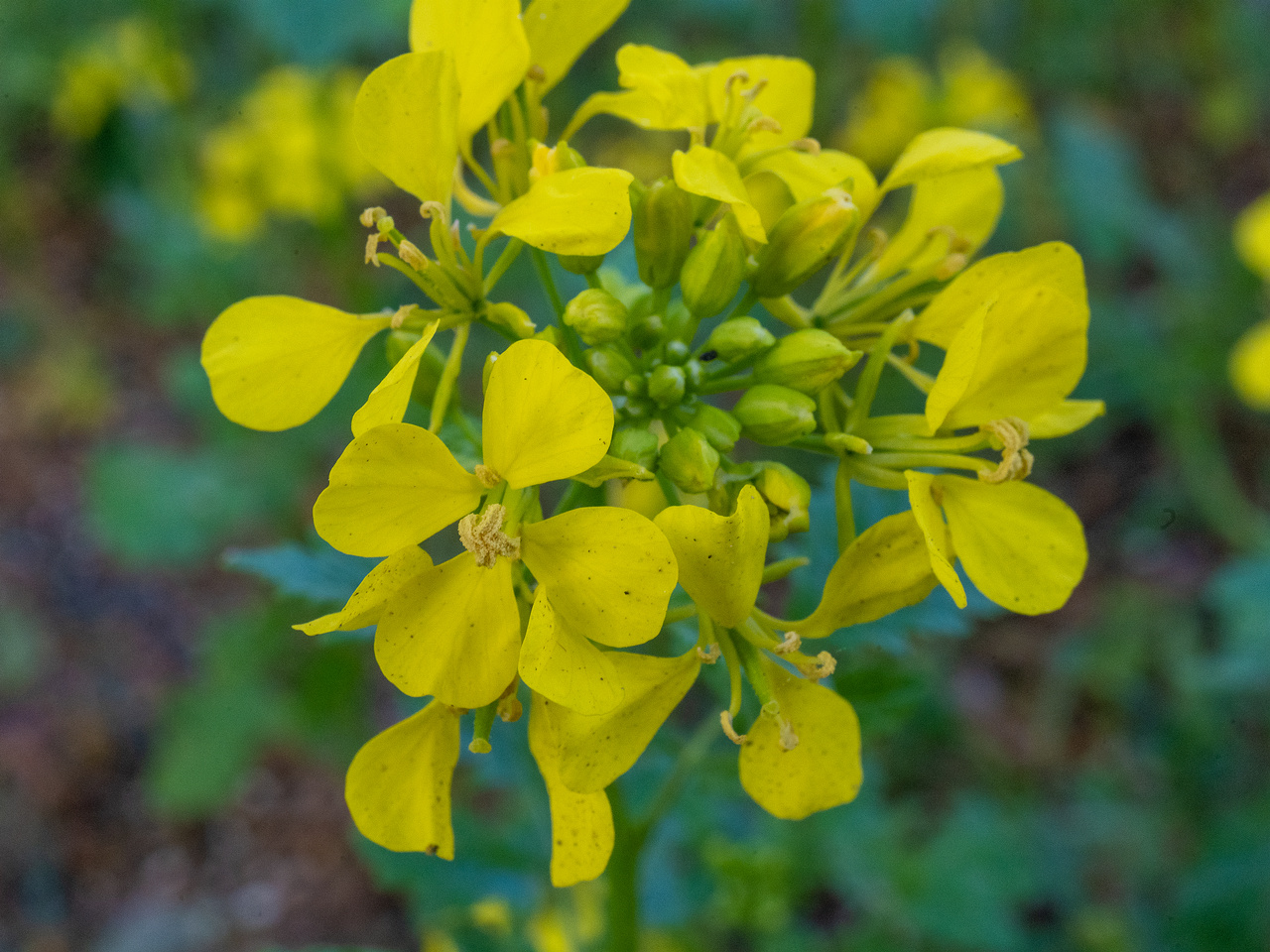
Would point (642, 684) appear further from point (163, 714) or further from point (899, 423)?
point (163, 714)

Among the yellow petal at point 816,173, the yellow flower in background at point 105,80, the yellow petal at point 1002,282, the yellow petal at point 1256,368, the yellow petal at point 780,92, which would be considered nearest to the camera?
the yellow petal at point 1002,282

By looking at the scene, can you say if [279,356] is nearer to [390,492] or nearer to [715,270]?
[390,492]

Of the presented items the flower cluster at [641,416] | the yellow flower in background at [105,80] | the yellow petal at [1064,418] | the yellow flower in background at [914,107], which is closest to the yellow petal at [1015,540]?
the flower cluster at [641,416]

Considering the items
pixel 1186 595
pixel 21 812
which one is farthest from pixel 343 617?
pixel 1186 595

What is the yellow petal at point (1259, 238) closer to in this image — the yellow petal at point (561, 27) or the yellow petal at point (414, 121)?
the yellow petal at point (561, 27)

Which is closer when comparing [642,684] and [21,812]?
[642,684]

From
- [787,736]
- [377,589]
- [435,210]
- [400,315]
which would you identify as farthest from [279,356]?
[787,736]

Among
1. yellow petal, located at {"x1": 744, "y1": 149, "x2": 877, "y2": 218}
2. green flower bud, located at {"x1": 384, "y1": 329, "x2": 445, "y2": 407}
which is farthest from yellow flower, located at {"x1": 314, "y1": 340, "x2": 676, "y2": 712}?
yellow petal, located at {"x1": 744, "y1": 149, "x2": 877, "y2": 218}
